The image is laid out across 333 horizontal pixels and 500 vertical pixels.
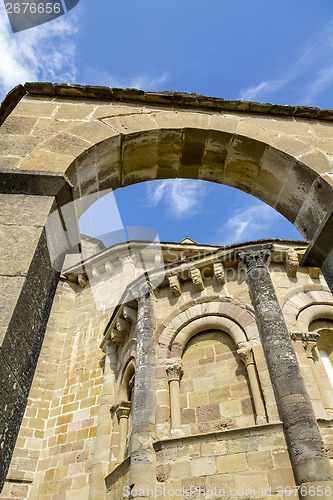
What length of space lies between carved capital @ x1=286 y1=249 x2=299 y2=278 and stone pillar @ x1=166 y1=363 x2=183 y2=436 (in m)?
3.00

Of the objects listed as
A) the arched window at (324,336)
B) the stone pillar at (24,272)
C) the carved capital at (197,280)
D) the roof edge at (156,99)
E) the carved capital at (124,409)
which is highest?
the carved capital at (197,280)

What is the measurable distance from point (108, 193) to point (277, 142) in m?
1.68

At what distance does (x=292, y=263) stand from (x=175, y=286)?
249 cm

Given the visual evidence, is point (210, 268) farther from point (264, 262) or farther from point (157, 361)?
point (157, 361)

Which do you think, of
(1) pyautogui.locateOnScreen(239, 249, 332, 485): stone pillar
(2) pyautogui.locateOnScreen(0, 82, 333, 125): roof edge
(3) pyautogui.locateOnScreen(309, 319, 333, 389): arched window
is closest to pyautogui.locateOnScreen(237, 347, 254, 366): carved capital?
(1) pyautogui.locateOnScreen(239, 249, 332, 485): stone pillar

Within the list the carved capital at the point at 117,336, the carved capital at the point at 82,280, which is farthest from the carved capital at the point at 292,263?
the carved capital at the point at 82,280

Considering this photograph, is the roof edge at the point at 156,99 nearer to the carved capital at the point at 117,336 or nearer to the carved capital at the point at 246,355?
the carved capital at the point at 246,355

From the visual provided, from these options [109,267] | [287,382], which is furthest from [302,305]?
[109,267]

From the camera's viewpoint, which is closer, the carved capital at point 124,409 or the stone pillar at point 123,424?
the stone pillar at point 123,424

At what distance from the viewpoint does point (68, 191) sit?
2.93 meters

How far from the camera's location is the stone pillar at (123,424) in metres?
7.77

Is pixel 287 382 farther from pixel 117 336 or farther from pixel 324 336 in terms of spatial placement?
pixel 117 336

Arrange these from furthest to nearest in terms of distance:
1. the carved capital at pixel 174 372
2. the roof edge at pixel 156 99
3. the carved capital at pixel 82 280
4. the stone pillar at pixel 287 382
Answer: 1. the carved capital at pixel 82 280
2. the carved capital at pixel 174 372
3. the stone pillar at pixel 287 382
4. the roof edge at pixel 156 99

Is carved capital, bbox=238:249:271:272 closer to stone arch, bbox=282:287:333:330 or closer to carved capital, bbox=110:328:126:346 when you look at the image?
stone arch, bbox=282:287:333:330
